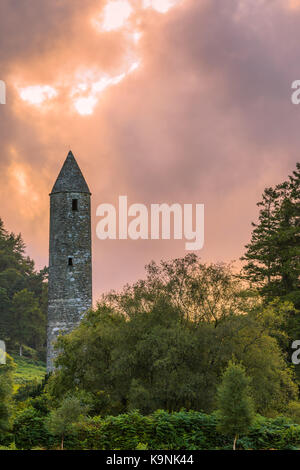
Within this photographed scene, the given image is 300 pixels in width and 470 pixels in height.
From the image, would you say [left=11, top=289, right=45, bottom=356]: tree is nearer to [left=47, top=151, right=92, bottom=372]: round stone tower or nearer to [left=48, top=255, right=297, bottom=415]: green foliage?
[left=47, top=151, right=92, bottom=372]: round stone tower

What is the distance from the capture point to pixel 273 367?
2662cm

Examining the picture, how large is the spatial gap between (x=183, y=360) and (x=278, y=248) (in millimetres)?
18489

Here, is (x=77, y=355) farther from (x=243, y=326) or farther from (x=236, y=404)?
(x=236, y=404)

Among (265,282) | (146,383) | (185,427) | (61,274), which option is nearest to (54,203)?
(61,274)

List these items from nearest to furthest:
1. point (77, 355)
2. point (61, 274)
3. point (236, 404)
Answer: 1. point (236, 404)
2. point (77, 355)
3. point (61, 274)

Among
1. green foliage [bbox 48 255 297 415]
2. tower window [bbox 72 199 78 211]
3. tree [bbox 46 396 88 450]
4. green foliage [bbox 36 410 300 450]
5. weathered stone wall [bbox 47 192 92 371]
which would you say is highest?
tower window [bbox 72 199 78 211]

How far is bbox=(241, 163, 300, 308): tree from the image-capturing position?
39.0 m

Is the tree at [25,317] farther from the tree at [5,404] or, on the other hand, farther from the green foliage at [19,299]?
the tree at [5,404]

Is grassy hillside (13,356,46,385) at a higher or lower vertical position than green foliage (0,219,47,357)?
lower

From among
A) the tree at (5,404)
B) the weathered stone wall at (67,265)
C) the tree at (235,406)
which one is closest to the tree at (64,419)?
the tree at (5,404)

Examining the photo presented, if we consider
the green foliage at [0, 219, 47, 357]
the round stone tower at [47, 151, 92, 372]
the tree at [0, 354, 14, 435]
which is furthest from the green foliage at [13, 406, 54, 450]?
the green foliage at [0, 219, 47, 357]

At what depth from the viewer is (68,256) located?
39.6 m

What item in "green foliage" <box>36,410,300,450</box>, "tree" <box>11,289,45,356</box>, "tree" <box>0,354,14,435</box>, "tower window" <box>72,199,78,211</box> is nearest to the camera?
"tree" <box>0,354,14,435</box>

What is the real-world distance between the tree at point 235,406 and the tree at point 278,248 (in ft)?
65.2
